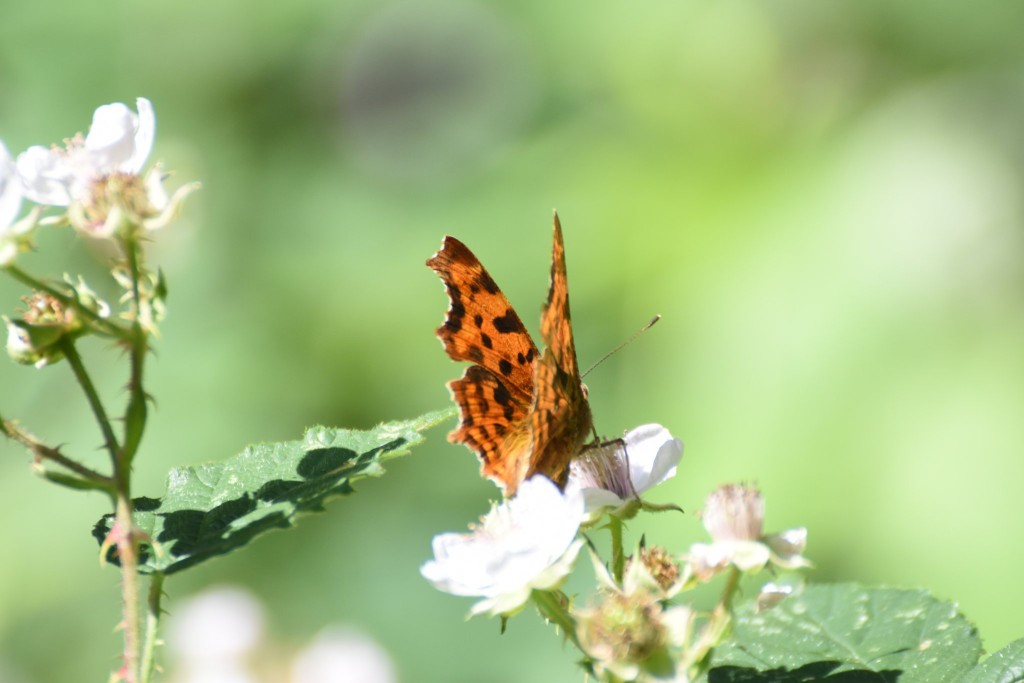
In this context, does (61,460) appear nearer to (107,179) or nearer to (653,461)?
(107,179)

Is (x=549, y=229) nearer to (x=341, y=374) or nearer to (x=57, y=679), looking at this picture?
(x=341, y=374)

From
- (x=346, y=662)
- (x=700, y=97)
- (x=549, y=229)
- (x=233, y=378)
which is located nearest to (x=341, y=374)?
(x=233, y=378)

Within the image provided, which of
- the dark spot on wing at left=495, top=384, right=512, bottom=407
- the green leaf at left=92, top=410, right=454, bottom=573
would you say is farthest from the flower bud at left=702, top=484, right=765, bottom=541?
the dark spot on wing at left=495, top=384, right=512, bottom=407

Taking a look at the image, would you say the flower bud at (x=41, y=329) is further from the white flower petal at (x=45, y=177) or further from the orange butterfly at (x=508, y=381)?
the orange butterfly at (x=508, y=381)


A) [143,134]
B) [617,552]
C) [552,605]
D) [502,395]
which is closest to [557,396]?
[502,395]

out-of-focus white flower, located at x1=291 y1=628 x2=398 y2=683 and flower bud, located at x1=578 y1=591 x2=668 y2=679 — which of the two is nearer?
flower bud, located at x1=578 y1=591 x2=668 y2=679

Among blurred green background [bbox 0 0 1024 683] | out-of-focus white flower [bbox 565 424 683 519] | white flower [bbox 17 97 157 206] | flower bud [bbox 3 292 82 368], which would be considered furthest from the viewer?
blurred green background [bbox 0 0 1024 683]

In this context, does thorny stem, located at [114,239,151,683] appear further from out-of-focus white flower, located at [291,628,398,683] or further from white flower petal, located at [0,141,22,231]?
out-of-focus white flower, located at [291,628,398,683]
